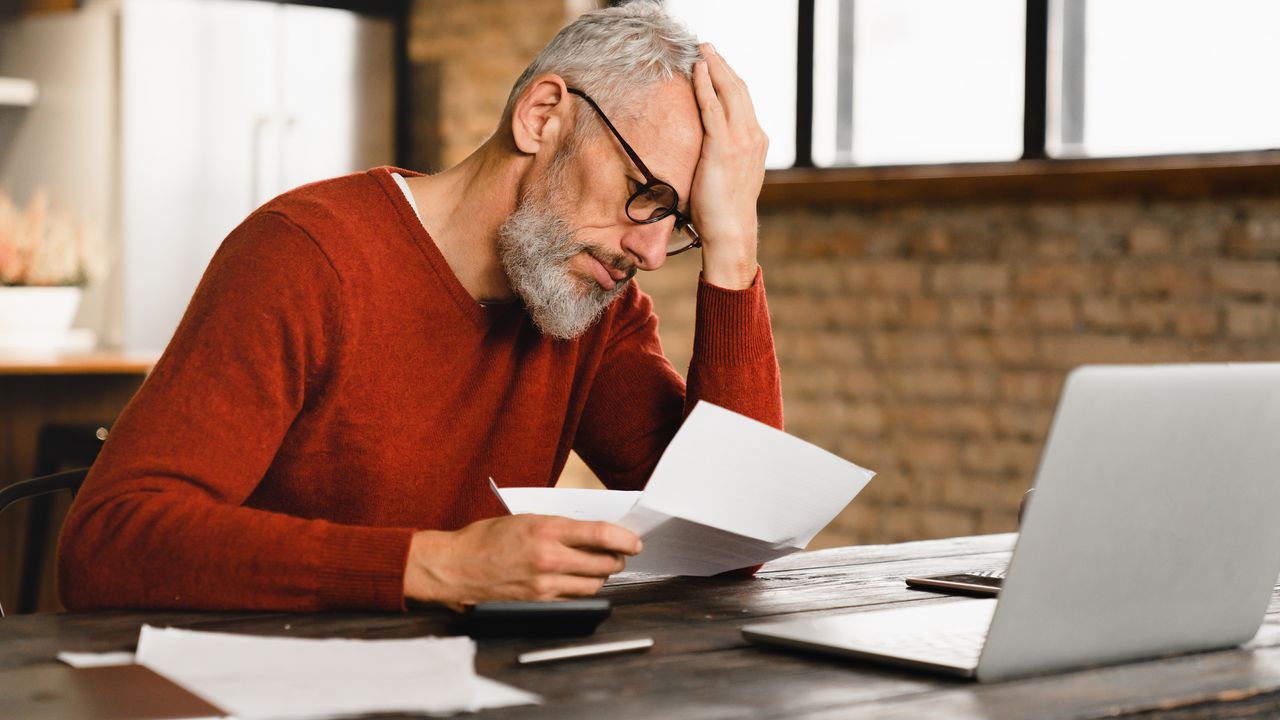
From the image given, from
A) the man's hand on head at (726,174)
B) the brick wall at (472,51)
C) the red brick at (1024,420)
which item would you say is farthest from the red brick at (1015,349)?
the man's hand on head at (726,174)

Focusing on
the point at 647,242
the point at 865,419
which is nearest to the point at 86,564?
the point at 647,242

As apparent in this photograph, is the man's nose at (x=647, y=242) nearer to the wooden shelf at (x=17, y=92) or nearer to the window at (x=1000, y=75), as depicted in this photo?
the window at (x=1000, y=75)

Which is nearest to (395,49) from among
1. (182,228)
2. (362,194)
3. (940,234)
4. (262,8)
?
(262,8)

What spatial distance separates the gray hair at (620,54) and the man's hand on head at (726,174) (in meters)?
0.04

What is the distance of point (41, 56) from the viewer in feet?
14.6

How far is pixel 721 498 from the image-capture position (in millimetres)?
1368

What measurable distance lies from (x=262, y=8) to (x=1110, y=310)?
2818mm

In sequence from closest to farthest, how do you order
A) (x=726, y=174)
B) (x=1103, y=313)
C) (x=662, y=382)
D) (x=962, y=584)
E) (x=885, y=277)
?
(x=962, y=584) → (x=726, y=174) → (x=662, y=382) → (x=1103, y=313) → (x=885, y=277)

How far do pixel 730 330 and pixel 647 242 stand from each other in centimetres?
19

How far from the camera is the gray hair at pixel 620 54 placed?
1746 millimetres

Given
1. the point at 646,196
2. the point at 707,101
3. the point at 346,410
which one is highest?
the point at 707,101

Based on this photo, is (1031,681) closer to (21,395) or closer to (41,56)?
(21,395)

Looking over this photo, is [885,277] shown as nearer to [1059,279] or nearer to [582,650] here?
[1059,279]

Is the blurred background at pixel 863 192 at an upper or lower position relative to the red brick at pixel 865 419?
upper
